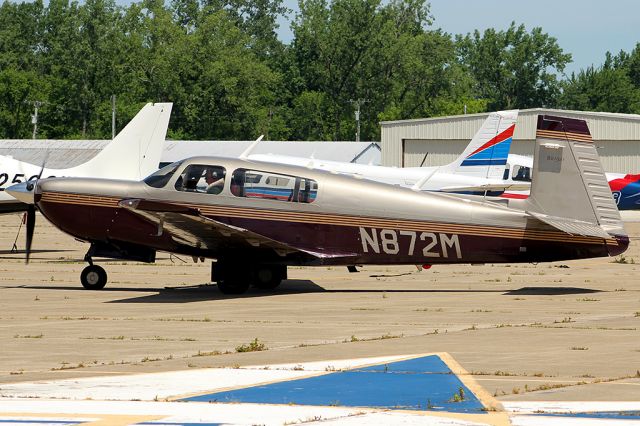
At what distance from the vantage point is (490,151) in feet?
121

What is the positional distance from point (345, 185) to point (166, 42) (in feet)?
336

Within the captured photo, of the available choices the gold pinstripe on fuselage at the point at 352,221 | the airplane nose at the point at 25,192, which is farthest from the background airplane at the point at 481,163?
the gold pinstripe on fuselage at the point at 352,221

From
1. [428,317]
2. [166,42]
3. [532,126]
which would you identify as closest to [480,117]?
[532,126]

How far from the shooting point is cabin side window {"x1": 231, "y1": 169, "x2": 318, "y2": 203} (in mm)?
19672

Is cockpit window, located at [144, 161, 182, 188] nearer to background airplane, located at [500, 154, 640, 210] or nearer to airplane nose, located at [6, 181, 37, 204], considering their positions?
airplane nose, located at [6, 181, 37, 204]

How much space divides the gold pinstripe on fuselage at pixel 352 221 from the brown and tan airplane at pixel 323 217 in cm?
2

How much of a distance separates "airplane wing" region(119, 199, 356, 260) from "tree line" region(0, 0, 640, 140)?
88.1 m

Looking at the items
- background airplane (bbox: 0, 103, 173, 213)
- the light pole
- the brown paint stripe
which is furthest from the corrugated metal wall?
the light pole

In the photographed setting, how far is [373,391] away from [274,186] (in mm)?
9844

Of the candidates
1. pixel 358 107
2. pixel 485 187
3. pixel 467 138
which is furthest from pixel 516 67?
pixel 485 187

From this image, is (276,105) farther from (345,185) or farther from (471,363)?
(471,363)

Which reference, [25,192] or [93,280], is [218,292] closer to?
[93,280]

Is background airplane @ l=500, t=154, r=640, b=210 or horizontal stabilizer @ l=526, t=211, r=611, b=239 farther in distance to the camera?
background airplane @ l=500, t=154, r=640, b=210

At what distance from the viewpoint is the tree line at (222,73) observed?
112 m
